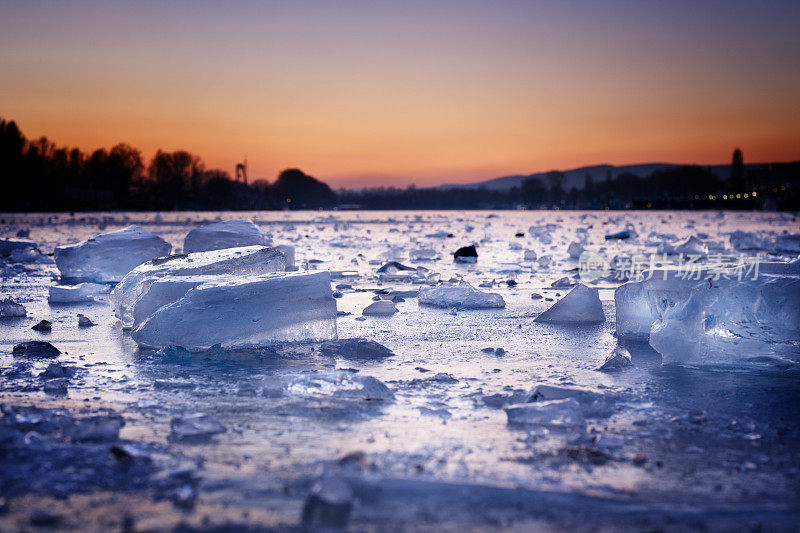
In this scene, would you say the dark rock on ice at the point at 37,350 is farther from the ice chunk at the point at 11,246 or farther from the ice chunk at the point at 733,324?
the ice chunk at the point at 11,246

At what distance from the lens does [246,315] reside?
3803 millimetres

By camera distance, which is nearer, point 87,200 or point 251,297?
point 251,297

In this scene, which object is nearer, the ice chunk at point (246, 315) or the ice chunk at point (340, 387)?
the ice chunk at point (340, 387)

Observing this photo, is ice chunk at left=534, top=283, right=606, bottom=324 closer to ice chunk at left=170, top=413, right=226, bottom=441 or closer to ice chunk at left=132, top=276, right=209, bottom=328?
ice chunk at left=132, top=276, right=209, bottom=328

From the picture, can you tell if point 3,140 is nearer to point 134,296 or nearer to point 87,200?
point 87,200

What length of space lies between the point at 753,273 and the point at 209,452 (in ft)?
9.90

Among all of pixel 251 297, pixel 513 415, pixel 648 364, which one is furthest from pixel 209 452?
pixel 648 364

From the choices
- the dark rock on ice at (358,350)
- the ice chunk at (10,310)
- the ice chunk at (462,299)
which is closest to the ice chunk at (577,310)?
the ice chunk at (462,299)

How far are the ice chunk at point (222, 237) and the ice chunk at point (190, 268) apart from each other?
2.34m

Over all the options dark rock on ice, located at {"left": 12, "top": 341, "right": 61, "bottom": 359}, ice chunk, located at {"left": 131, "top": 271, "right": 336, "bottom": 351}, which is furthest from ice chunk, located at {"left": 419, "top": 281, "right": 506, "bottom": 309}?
dark rock on ice, located at {"left": 12, "top": 341, "right": 61, "bottom": 359}

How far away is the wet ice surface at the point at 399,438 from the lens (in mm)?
1677

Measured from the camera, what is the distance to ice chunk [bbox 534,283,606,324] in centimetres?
484

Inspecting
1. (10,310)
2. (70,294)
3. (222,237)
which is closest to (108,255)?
(222,237)

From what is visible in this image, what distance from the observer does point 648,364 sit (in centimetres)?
347
